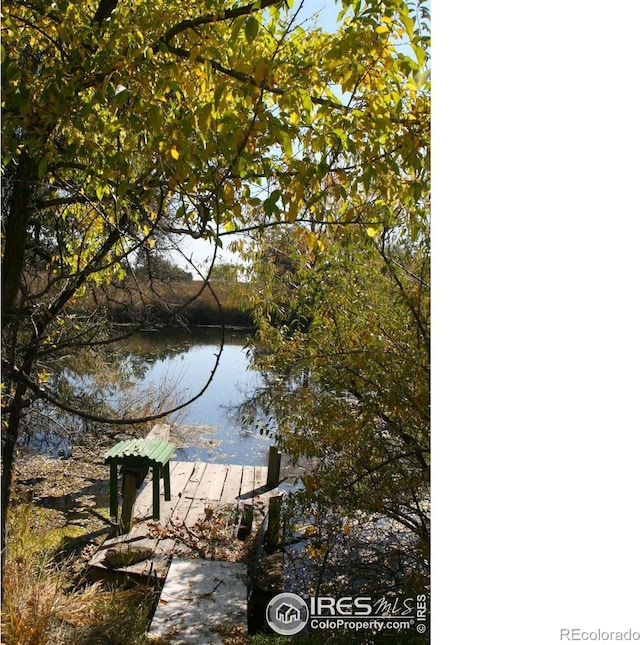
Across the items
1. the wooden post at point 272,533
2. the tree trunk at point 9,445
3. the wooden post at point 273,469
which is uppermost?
the tree trunk at point 9,445

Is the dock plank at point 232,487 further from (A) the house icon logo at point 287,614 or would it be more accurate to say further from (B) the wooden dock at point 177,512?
(A) the house icon logo at point 287,614

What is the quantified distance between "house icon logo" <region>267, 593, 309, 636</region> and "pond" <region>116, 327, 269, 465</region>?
1.80m

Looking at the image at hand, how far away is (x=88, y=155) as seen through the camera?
4.82 ft

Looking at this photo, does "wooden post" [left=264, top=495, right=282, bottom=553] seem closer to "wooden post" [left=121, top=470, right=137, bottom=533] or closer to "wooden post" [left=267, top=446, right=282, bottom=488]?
"wooden post" [left=121, top=470, right=137, bottom=533]

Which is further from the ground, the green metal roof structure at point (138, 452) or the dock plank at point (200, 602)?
the green metal roof structure at point (138, 452)

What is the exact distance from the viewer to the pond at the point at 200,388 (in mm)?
4273

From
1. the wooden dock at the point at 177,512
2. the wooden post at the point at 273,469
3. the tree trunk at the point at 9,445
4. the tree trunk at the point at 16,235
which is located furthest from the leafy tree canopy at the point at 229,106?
the wooden post at the point at 273,469

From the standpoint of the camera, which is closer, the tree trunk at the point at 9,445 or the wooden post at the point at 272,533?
the tree trunk at the point at 9,445

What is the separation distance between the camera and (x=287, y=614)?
7.21 ft
